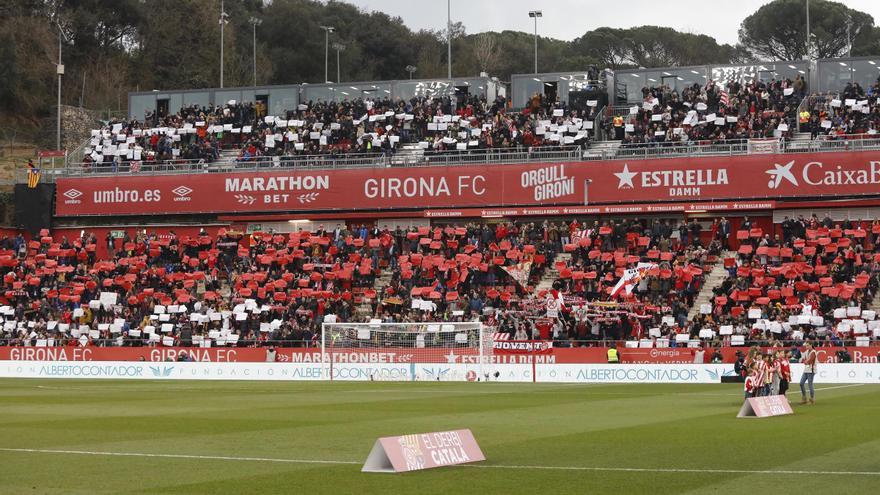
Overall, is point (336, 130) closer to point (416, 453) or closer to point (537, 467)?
point (537, 467)

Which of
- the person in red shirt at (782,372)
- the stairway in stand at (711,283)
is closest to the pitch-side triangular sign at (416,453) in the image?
the person in red shirt at (782,372)

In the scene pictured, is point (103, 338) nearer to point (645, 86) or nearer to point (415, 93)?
point (415, 93)

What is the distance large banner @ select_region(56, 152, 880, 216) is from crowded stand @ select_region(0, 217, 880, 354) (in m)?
1.93

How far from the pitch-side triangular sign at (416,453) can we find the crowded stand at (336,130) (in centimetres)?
5053

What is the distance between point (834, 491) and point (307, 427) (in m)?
12.5

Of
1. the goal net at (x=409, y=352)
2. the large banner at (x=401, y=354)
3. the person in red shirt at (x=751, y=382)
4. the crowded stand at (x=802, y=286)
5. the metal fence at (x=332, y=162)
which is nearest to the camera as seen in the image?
the person in red shirt at (x=751, y=382)

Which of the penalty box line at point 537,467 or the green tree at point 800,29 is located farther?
the green tree at point 800,29

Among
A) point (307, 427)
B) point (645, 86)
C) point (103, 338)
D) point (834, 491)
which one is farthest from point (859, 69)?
point (834, 491)

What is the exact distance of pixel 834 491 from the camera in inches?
589

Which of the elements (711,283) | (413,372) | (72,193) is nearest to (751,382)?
(413,372)

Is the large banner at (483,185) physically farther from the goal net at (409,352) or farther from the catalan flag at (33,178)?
the goal net at (409,352)

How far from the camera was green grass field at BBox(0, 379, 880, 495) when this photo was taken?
15977mm

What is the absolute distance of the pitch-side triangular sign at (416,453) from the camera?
54.7 feet

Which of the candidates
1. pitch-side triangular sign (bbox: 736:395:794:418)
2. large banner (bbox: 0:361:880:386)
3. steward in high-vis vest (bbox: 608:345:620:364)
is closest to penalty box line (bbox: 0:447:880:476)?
pitch-side triangular sign (bbox: 736:395:794:418)
